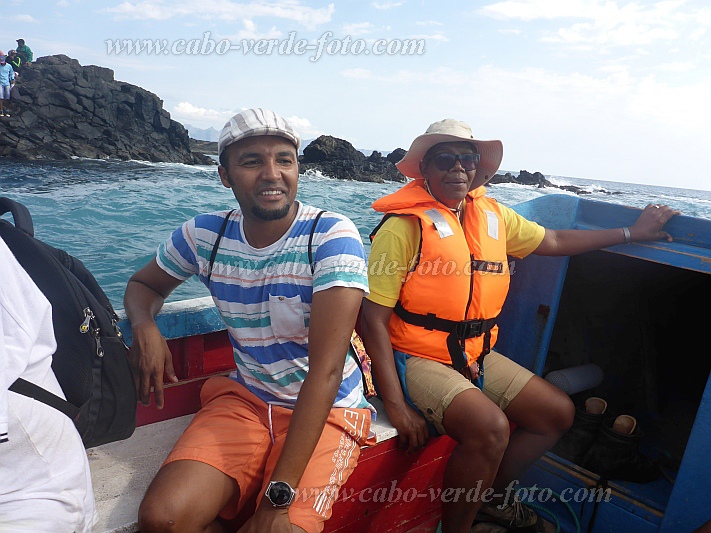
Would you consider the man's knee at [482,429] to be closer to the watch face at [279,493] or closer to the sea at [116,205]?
the watch face at [279,493]

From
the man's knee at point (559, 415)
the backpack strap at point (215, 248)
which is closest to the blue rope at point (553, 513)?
the man's knee at point (559, 415)

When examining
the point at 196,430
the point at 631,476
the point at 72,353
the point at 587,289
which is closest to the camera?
the point at 72,353

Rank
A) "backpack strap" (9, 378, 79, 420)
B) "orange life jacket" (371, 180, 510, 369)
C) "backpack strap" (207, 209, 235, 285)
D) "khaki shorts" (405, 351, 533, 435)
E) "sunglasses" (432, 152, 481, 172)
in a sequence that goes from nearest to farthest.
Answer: "backpack strap" (9, 378, 79, 420) → "backpack strap" (207, 209, 235, 285) → "khaki shorts" (405, 351, 533, 435) → "orange life jacket" (371, 180, 510, 369) → "sunglasses" (432, 152, 481, 172)

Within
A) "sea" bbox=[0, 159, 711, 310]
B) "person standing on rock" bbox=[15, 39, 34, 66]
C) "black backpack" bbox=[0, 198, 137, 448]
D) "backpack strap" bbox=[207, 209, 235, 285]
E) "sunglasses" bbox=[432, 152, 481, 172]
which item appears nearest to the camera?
"black backpack" bbox=[0, 198, 137, 448]

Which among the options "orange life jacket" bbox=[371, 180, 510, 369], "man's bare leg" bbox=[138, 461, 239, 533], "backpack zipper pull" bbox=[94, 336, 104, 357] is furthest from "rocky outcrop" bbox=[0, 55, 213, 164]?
"man's bare leg" bbox=[138, 461, 239, 533]

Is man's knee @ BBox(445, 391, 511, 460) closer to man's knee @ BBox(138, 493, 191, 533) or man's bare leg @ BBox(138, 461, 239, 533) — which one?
man's bare leg @ BBox(138, 461, 239, 533)

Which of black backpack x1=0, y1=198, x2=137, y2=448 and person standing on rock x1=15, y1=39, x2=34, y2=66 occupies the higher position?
person standing on rock x1=15, y1=39, x2=34, y2=66

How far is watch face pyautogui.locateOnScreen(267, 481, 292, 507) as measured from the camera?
160cm

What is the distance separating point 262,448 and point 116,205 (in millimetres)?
16428

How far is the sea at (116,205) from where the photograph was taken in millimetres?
10961

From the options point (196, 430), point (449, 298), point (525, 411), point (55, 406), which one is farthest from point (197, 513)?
point (525, 411)

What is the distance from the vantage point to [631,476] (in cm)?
290

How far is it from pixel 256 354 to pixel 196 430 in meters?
0.35

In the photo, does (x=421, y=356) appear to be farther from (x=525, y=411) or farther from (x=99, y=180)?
(x=99, y=180)
